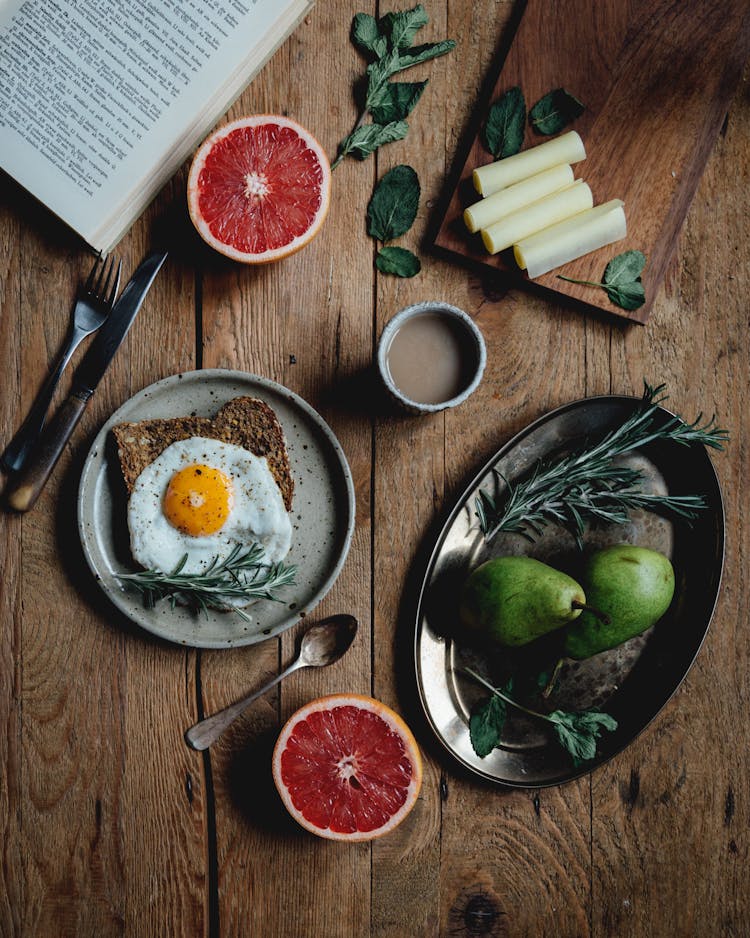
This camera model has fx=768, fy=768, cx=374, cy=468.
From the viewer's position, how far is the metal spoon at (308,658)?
1.49m

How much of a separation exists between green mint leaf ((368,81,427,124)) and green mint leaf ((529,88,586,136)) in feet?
0.77

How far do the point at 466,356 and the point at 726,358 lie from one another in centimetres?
59

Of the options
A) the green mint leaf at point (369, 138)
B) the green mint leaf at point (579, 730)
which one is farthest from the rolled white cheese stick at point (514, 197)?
the green mint leaf at point (579, 730)

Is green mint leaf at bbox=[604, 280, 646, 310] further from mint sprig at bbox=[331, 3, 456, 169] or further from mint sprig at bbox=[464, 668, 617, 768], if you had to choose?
mint sprig at bbox=[464, 668, 617, 768]

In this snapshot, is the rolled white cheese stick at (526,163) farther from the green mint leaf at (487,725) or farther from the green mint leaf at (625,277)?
the green mint leaf at (487,725)

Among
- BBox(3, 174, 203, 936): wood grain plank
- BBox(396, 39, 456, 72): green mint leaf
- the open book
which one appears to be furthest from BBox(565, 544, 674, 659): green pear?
the open book

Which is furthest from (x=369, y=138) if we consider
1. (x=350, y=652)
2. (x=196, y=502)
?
(x=350, y=652)

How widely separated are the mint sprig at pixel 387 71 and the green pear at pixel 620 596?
36.7 inches

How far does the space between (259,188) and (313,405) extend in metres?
0.42

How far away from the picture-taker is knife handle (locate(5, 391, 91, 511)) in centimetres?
146

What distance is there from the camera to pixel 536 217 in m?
1.49

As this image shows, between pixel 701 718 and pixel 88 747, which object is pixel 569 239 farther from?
pixel 88 747

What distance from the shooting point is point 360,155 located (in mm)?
1548

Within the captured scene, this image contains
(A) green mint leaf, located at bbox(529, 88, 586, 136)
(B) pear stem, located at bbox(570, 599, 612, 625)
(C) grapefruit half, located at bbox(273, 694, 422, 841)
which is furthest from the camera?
(A) green mint leaf, located at bbox(529, 88, 586, 136)
